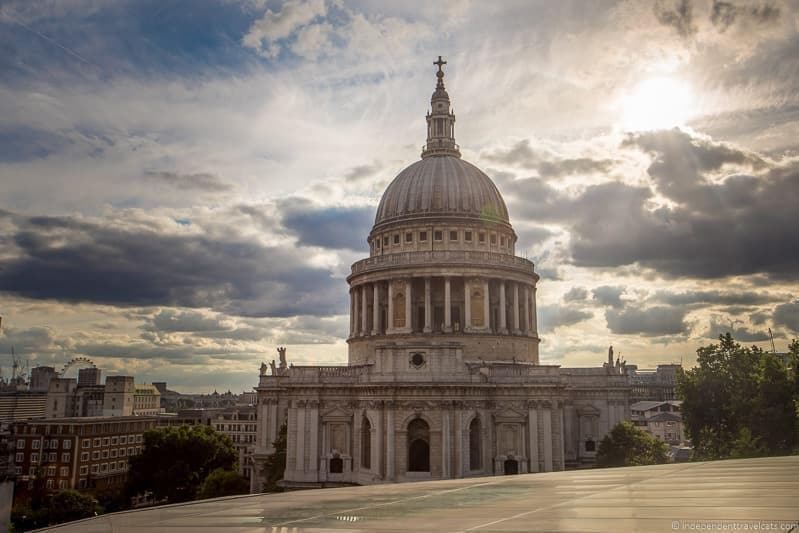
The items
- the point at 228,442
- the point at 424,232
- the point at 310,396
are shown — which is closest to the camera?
the point at 310,396

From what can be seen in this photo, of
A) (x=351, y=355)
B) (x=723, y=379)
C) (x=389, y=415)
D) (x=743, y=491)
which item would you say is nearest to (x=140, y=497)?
(x=351, y=355)

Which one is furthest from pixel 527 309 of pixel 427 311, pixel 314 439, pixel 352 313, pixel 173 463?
pixel 173 463

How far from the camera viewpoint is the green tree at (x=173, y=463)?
8519 cm

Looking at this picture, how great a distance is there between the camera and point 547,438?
199ft

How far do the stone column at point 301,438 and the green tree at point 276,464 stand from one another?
11.4 feet

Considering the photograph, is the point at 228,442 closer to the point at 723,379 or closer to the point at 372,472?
the point at 372,472

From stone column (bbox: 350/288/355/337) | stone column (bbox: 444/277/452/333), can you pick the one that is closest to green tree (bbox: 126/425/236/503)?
stone column (bbox: 350/288/355/337)

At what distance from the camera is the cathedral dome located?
79.4 m

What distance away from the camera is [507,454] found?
61.0m

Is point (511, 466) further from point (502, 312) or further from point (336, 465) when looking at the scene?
point (502, 312)

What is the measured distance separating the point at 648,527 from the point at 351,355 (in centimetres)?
6879

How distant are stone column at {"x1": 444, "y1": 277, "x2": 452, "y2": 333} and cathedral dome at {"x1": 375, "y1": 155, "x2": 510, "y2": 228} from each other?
8835mm

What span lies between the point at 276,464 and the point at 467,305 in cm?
2455

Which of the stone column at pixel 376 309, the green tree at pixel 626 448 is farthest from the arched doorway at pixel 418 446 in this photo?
the stone column at pixel 376 309
